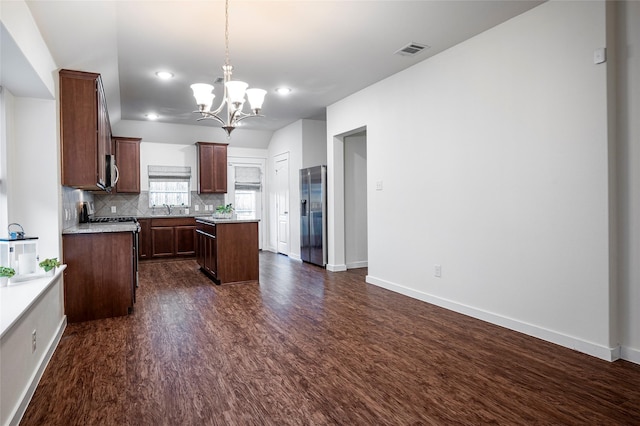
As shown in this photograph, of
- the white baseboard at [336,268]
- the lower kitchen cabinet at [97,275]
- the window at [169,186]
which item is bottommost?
the white baseboard at [336,268]

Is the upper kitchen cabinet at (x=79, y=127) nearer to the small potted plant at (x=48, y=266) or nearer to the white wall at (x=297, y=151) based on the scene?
the small potted plant at (x=48, y=266)

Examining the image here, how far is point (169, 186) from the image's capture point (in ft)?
26.6

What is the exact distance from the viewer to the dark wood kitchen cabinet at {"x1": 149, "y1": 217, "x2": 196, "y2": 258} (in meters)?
7.48

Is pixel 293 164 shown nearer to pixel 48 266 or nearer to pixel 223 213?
pixel 223 213

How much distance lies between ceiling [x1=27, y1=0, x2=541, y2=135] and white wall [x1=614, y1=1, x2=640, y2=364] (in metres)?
0.76

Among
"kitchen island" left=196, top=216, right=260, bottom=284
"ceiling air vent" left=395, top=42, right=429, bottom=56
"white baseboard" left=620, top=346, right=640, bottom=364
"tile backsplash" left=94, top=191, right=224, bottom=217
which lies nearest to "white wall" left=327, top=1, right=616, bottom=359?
"white baseboard" left=620, top=346, right=640, bottom=364

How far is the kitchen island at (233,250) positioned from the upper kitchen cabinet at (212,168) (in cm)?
252

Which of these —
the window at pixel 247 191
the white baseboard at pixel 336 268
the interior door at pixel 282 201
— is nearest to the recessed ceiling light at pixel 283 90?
the interior door at pixel 282 201

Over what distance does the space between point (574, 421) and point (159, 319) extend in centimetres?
342

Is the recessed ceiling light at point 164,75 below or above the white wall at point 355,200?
above

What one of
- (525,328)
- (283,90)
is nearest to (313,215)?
(283,90)

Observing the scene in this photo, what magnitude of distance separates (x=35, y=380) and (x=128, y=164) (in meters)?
5.74

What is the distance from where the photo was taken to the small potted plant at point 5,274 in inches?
99.9

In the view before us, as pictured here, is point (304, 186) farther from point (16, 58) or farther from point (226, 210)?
point (16, 58)
